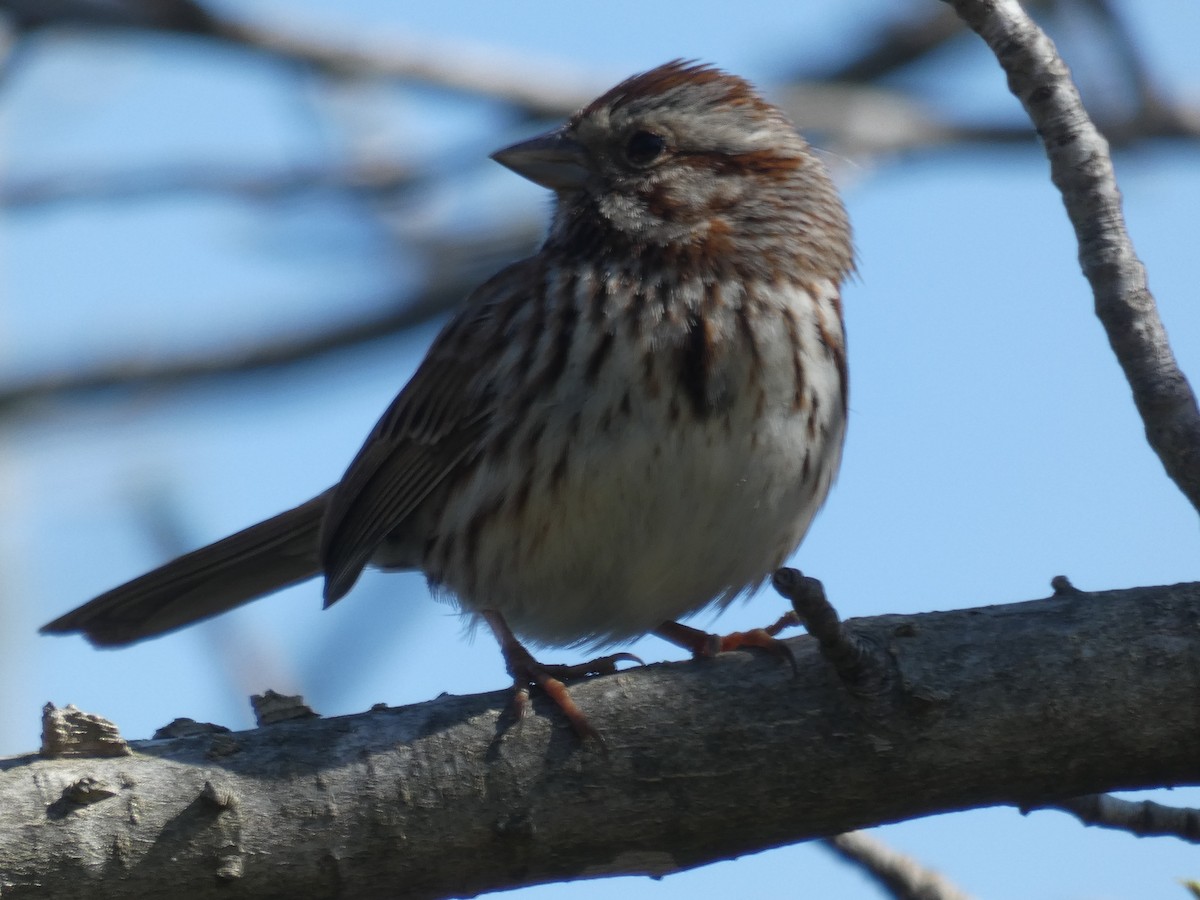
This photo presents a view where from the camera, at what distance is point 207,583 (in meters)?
4.91

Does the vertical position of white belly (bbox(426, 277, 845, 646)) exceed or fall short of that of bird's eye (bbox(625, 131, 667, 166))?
it falls short

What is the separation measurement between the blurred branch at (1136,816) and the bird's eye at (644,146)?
2.02m

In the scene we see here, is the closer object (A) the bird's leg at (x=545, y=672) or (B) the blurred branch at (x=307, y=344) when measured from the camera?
(A) the bird's leg at (x=545, y=672)

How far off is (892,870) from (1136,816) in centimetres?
49

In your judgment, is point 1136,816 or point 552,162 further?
point 552,162

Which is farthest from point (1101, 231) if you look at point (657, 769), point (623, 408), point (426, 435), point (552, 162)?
point (426, 435)

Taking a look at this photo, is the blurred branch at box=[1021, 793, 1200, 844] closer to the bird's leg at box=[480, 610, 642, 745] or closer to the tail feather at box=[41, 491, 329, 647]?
the bird's leg at box=[480, 610, 642, 745]

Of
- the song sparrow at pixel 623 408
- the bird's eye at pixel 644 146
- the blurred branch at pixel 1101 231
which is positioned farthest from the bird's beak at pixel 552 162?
the blurred branch at pixel 1101 231

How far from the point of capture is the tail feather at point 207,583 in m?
4.79

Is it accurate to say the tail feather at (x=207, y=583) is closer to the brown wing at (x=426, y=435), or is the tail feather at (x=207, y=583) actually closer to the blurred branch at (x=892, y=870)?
the brown wing at (x=426, y=435)

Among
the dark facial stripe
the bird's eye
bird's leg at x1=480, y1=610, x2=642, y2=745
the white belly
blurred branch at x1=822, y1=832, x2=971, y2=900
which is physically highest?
the bird's eye

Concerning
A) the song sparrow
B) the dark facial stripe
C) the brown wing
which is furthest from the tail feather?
the dark facial stripe

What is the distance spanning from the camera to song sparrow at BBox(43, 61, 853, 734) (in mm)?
3826

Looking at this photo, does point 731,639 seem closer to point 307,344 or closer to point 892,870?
point 892,870
